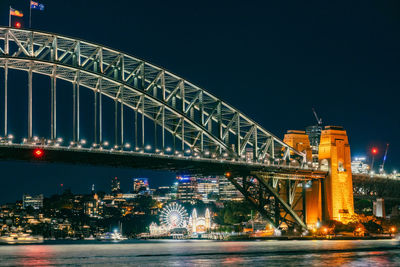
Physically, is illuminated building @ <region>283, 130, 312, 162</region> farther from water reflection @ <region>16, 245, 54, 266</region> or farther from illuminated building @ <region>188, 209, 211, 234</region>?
illuminated building @ <region>188, 209, 211, 234</region>

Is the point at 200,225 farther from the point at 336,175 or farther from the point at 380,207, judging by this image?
the point at 336,175

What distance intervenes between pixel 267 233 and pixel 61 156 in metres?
49.4

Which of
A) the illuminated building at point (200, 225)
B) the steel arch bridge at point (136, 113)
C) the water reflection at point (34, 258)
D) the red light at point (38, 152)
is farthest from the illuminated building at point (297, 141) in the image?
the illuminated building at point (200, 225)

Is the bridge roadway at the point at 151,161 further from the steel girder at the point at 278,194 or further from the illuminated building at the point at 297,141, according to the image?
the illuminated building at the point at 297,141

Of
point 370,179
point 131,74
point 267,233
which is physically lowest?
point 267,233

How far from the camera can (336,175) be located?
97.1 metres

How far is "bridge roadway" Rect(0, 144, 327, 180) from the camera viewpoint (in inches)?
2665

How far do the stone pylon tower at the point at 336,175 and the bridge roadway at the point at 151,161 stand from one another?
1793 mm

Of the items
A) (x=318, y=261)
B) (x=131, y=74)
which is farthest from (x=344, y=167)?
(x=318, y=261)

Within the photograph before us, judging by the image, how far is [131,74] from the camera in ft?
252

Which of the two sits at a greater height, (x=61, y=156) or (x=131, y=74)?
(x=131, y=74)

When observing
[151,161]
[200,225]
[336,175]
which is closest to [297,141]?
[336,175]

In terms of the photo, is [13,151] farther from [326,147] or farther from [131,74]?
[326,147]

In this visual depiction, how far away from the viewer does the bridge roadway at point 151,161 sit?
222ft
